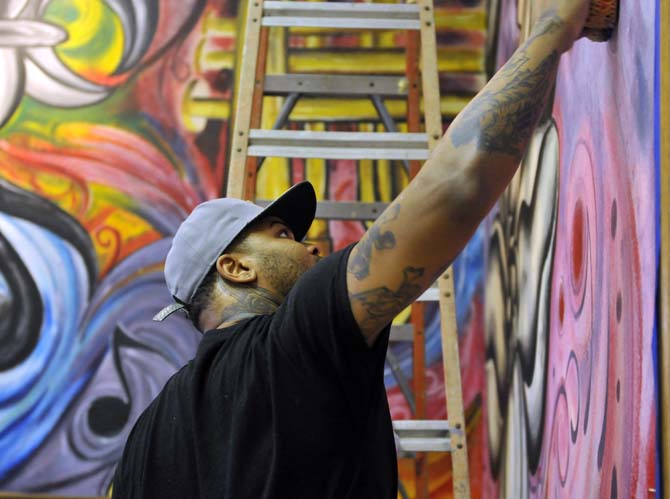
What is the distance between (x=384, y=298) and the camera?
1394 millimetres

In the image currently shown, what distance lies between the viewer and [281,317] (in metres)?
1.51

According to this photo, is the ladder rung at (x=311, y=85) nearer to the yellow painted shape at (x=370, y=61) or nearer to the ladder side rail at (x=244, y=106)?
the ladder side rail at (x=244, y=106)

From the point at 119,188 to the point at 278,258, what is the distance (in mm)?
2625

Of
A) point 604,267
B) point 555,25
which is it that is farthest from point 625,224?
point 555,25

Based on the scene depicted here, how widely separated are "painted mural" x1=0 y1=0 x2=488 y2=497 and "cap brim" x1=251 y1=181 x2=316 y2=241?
2070 mm

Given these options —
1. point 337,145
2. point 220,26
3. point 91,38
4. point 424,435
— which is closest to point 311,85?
point 337,145

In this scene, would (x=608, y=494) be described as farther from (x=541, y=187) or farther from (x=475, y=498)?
(x=475, y=498)

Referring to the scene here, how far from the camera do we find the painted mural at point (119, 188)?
13.6 ft

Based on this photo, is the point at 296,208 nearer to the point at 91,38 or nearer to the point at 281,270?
the point at 281,270

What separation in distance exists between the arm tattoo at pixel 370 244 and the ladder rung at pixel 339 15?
1.85 m

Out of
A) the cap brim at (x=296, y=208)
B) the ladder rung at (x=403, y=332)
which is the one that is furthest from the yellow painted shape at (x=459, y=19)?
the cap brim at (x=296, y=208)

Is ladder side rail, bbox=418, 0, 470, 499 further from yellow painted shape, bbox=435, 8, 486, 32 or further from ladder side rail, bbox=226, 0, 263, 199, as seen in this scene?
yellow painted shape, bbox=435, 8, 486, 32

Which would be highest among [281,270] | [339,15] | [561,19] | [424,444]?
[339,15]

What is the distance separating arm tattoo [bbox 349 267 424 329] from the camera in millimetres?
1391
